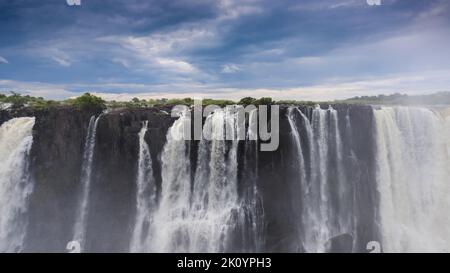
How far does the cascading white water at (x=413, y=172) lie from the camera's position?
21547 millimetres

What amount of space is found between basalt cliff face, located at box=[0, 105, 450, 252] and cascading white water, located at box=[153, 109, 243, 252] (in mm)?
59

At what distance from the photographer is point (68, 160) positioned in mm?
21953

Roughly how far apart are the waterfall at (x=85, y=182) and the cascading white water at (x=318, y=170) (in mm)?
11784

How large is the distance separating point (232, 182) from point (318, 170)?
5.15 meters

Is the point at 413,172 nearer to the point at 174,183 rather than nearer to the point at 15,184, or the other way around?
the point at 174,183

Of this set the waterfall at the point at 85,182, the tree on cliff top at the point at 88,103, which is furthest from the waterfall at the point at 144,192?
the tree on cliff top at the point at 88,103

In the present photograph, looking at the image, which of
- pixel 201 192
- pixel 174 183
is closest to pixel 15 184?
pixel 174 183

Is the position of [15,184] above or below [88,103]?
below

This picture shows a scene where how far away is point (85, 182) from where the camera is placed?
22000 millimetres

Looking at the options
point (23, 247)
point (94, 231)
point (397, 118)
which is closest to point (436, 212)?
point (397, 118)

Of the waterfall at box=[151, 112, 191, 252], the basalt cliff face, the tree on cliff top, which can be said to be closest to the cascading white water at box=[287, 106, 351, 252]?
the basalt cliff face

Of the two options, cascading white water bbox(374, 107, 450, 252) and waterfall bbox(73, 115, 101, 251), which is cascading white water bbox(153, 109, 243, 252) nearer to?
waterfall bbox(73, 115, 101, 251)

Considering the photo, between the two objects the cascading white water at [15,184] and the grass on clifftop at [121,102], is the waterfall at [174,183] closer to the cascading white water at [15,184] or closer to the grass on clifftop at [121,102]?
the grass on clifftop at [121,102]
